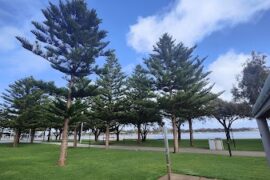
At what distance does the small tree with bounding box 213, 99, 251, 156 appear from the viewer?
95.5ft

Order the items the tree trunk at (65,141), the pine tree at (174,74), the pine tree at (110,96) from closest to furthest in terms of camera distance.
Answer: the tree trunk at (65,141)
the pine tree at (174,74)
the pine tree at (110,96)

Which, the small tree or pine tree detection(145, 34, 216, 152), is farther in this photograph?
the small tree

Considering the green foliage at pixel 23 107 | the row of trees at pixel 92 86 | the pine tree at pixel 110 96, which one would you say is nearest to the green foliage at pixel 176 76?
the row of trees at pixel 92 86

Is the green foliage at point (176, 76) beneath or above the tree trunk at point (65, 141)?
above

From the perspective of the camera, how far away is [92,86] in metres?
14.4

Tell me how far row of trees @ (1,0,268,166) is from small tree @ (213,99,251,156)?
27 centimetres

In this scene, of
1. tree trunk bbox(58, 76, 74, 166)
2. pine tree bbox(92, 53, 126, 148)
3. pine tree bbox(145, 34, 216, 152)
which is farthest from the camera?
pine tree bbox(92, 53, 126, 148)

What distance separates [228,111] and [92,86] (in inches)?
839

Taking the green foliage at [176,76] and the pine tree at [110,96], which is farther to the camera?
the pine tree at [110,96]

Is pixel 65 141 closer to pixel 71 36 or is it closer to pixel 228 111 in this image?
pixel 71 36

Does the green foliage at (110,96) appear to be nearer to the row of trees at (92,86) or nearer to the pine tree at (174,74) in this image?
the row of trees at (92,86)

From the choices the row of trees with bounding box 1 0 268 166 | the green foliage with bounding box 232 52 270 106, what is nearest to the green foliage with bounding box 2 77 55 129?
the row of trees with bounding box 1 0 268 166

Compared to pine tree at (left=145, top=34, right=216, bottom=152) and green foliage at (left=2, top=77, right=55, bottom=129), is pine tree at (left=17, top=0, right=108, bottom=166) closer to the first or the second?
pine tree at (left=145, top=34, right=216, bottom=152)

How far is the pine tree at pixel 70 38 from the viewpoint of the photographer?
45.0 ft
